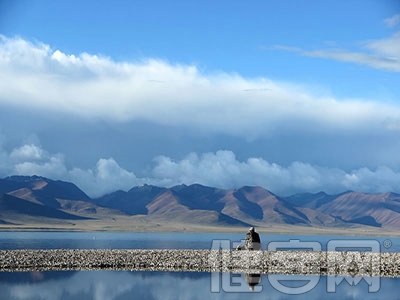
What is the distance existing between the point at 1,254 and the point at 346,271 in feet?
95.2

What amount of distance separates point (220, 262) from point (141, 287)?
509 inches

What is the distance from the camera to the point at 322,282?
45.9m

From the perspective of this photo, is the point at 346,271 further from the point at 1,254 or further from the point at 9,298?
the point at 1,254

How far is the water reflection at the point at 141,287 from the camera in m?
41.1

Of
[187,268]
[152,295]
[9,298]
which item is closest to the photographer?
[9,298]

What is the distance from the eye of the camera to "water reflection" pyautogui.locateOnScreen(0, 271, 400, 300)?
1619 inches

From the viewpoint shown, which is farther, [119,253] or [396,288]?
[119,253]

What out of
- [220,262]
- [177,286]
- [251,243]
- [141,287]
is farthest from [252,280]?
[251,243]

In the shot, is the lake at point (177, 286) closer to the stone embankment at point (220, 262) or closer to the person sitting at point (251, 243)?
the stone embankment at point (220, 262)

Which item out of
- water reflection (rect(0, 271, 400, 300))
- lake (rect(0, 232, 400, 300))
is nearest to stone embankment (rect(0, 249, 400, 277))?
lake (rect(0, 232, 400, 300))

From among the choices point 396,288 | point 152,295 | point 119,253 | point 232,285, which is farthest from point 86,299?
point 119,253

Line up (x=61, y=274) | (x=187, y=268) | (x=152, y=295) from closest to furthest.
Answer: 1. (x=152, y=295)
2. (x=61, y=274)
3. (x=187, y=268)

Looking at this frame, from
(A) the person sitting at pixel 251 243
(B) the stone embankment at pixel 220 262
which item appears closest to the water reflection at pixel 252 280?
(B) the stone embankment at pixel 220 262

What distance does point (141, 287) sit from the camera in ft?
146
